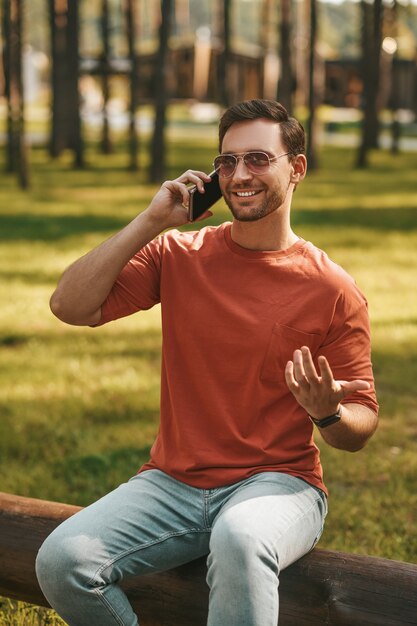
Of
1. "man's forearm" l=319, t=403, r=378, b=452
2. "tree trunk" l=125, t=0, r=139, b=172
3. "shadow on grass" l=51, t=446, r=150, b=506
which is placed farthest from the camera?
"tree trunk" l=125, t=0, r=139, b=172

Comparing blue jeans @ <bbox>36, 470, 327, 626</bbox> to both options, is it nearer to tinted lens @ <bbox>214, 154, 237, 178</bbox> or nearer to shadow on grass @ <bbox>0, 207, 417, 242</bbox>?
tinted lens @ <bbox>214, 154, 237, 178</bbox>

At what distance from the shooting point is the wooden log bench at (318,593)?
3092 mm

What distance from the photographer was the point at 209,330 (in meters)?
3.43

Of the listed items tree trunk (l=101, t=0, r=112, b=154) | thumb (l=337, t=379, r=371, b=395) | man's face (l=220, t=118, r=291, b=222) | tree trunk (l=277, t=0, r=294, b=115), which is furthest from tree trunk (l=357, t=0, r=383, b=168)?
thumb (l=337, t=379, r=371, b=395)

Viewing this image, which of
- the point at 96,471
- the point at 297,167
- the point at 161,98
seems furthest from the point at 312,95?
the point at 297,167

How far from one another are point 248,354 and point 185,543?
65 cm

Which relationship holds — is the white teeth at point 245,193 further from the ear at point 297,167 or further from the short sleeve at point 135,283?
the short sleeve at point 135,283

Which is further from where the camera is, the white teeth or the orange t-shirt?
the white teeth

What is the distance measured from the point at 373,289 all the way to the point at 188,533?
28.0 feet

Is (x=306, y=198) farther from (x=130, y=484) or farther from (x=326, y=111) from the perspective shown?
(x=326, y=111)

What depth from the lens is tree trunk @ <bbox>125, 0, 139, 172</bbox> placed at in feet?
80.8

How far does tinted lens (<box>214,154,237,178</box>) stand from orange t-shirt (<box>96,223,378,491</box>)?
26 centimetres

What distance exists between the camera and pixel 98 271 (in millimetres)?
3525

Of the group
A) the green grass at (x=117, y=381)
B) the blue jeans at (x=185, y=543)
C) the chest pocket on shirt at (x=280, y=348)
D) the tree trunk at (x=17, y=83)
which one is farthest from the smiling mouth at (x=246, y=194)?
the tree trunk at (x=17, y=83)
